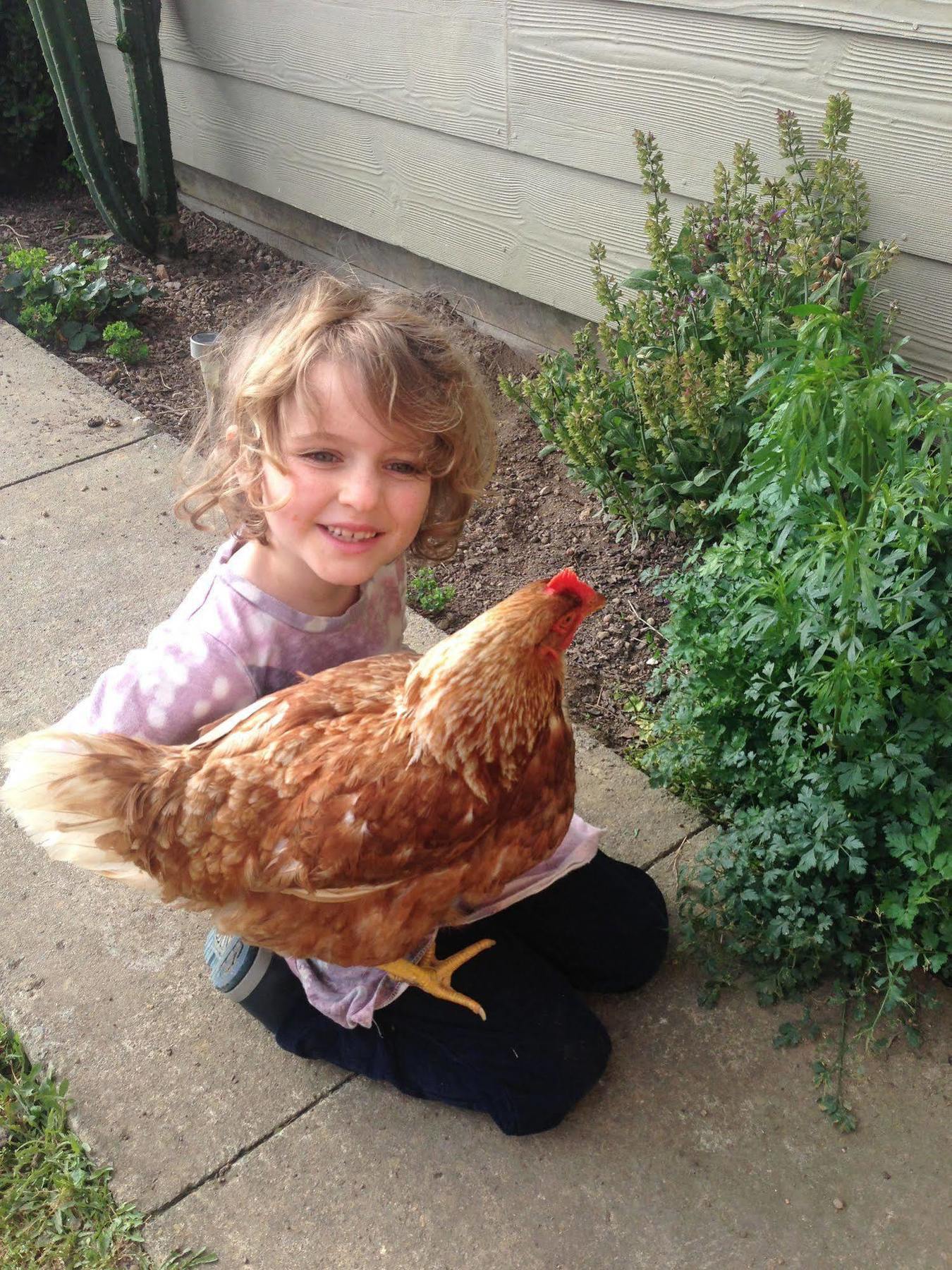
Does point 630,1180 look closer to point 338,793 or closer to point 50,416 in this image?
point 338,793

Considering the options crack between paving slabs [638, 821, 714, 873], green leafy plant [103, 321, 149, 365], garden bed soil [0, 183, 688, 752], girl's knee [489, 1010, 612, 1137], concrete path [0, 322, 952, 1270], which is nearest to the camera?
concrete path [0, 322, 952, 1270]

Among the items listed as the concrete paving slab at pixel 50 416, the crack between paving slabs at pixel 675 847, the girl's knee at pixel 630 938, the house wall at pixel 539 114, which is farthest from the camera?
the concrete paving slab at pixel 50 416

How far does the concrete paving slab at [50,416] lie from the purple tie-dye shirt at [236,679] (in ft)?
7.19

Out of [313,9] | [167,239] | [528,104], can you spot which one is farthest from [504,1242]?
[167,239]

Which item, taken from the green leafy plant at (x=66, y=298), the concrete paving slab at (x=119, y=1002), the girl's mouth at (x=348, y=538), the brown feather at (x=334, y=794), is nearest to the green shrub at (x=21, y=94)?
the green leafy plant at (x=66, y=298)

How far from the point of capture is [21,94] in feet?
21.5

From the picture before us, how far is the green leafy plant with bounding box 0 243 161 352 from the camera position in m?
5.20

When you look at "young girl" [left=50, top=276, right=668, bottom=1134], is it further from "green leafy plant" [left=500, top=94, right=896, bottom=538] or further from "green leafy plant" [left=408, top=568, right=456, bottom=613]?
"green leafy plant" [left=408, top=568, right=456, bottom=613]

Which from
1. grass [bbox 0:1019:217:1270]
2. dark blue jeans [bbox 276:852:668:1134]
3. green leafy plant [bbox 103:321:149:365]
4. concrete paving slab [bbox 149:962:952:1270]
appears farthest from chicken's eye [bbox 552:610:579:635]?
green leafy plant [bbox 103:321:149:365]

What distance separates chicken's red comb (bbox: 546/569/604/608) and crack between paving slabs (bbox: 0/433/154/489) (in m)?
2.93

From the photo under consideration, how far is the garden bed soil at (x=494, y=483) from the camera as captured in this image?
334 cm

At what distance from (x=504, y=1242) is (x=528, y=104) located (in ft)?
12.1

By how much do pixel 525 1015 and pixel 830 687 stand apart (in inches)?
37.3

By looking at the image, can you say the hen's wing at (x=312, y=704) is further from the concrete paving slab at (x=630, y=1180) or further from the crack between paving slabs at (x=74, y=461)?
the crack between paving slabs at (x=74, y=461)
